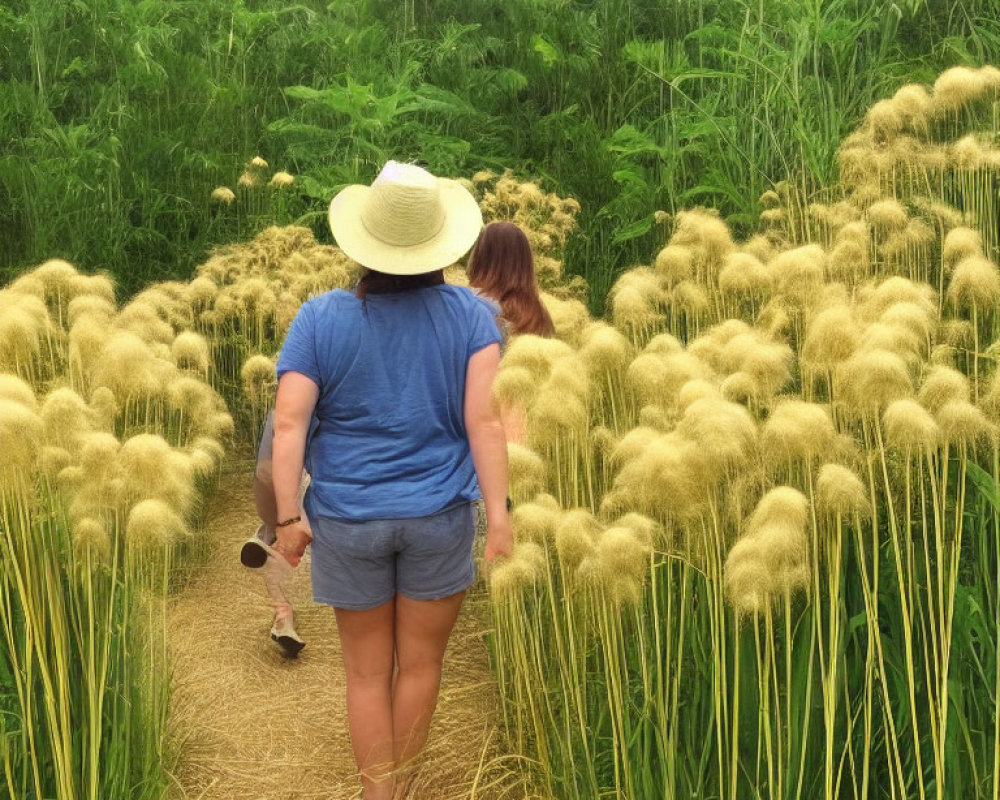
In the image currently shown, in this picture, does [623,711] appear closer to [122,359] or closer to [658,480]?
[658,480]

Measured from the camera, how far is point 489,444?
105 inches

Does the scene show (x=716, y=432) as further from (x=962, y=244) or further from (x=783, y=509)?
(x=962, y=244)

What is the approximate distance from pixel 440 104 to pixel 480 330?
3970mm

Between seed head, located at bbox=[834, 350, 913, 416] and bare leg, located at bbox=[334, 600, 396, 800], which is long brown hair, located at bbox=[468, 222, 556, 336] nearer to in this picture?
bare leg, located at bbox=[334, 600, 396, 800]

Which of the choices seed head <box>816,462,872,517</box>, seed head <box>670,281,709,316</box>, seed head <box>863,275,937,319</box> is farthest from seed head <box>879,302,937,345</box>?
seed head <box>670,281,709,316</box>

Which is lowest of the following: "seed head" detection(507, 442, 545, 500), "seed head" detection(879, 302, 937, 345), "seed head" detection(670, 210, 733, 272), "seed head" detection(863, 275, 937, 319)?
"seed head" detection(507, 442, 545, 500)

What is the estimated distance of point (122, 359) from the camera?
2652 millimetres

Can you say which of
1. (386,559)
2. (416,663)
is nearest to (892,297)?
(386,559)

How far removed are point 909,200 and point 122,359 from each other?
8.24 feet

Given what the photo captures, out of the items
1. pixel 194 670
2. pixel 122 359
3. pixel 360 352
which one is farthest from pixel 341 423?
pixel 194 670

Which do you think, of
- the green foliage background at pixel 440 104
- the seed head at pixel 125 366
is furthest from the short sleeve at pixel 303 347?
the green foliage background at pixel 440 104

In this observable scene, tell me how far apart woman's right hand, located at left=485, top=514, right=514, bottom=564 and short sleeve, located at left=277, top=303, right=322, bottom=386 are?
0.51m

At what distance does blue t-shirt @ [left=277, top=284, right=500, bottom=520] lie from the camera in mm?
2596

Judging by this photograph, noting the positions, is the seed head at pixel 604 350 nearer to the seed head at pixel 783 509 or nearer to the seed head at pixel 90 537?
the seed head at pixel 783 509
